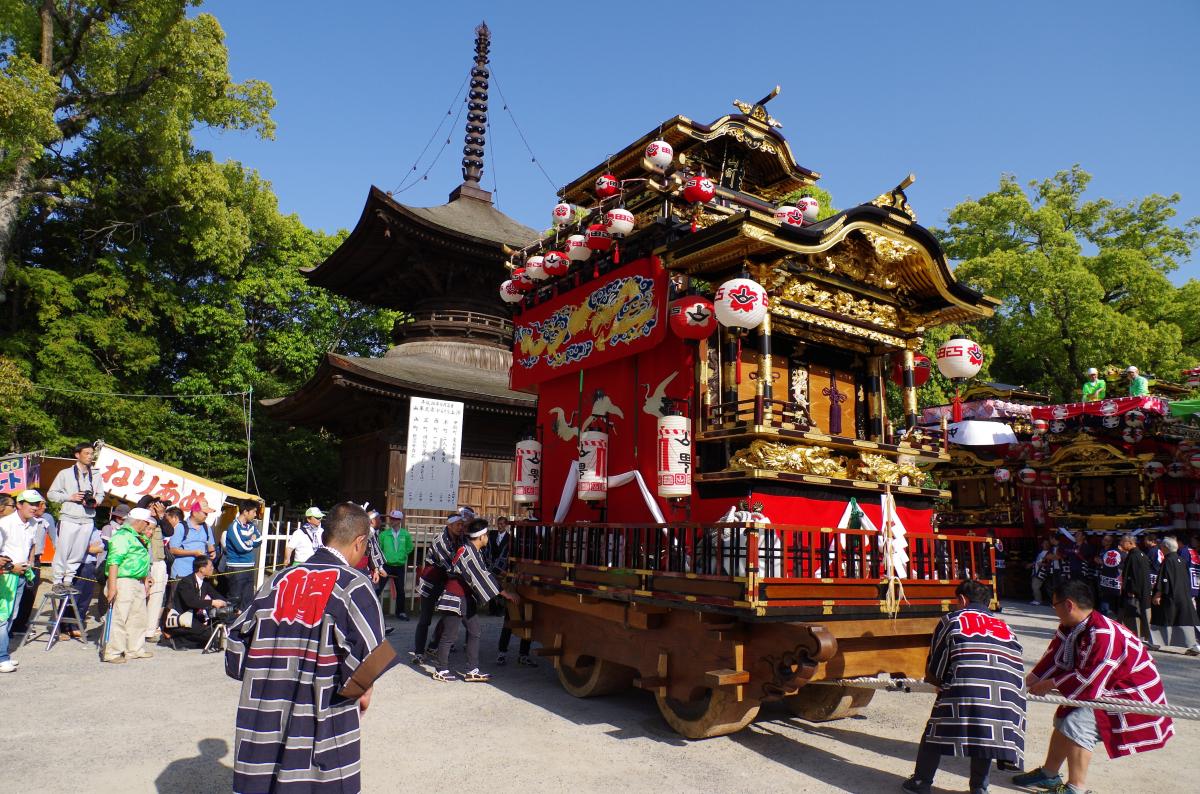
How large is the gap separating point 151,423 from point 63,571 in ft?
40.0

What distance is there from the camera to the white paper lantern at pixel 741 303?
723cm

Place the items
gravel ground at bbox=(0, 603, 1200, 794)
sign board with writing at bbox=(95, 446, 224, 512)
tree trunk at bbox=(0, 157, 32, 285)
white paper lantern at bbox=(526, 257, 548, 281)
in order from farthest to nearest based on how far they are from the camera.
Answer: tree trunk at bbox=(0, 157, 32, 285) < sign board with writing at bbox=(95, 446, 224, 512) < white paper lantern at bbox=(526, 257, 548, 281) < gravel ground at bbox=(0, 603, 1200, 794)

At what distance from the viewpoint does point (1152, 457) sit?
17.9m

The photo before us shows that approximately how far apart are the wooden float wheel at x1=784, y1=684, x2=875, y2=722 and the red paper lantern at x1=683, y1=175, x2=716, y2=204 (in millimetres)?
5463

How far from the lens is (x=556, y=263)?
33.2 feet

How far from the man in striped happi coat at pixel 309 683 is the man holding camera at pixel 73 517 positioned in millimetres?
8549

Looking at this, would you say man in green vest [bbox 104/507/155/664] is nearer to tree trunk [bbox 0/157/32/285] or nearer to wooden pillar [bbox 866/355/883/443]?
wooden pillar [bbox 866/355/883/443]

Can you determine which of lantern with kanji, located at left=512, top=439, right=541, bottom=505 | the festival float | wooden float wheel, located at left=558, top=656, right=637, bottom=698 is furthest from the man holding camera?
wooden float wheel, located at left=558, top=656, right=637, bottom=698

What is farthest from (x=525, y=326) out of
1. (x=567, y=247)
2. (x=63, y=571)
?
(x=63, y=571)

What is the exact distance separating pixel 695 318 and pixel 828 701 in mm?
3968

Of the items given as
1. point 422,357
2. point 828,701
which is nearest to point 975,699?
point 828,701

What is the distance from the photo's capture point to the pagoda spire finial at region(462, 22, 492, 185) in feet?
79.8

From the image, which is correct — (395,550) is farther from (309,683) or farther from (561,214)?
(309,683)

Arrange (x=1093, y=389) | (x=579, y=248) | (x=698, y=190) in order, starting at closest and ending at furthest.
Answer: (x=698, y=190)
(x=579, y=248)
(x=1093, y=389)
